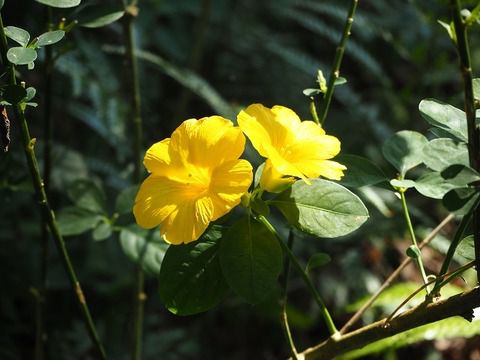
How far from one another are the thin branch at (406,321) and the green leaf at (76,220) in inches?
19.6

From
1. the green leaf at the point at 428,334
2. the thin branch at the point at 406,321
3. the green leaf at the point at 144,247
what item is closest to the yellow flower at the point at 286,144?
the thin branch at the point at 406,321

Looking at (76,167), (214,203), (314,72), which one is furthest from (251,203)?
(314,72)

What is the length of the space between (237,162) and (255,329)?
5.81 ft

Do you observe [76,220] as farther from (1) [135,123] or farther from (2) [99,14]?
(2) [99,14]

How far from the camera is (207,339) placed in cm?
242

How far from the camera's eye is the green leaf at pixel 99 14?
116 centimetres

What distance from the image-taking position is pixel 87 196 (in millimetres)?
1311

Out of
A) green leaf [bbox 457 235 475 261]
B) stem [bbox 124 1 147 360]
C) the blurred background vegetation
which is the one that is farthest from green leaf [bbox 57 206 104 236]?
green leaf [bbox 457 235 475 261]

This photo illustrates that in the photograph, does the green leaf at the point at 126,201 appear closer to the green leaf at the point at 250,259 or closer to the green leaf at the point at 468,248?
the green leaf at the point at 250,259

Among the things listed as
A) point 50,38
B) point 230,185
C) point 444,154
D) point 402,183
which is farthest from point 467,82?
point 50,38

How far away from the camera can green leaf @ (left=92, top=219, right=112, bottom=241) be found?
1.20 m

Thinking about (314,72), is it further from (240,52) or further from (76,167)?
(76,167)

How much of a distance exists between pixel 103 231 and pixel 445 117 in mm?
662

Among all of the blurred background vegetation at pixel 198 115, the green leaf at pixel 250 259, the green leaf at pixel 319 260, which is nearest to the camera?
the green leaf at pixel 250 259
